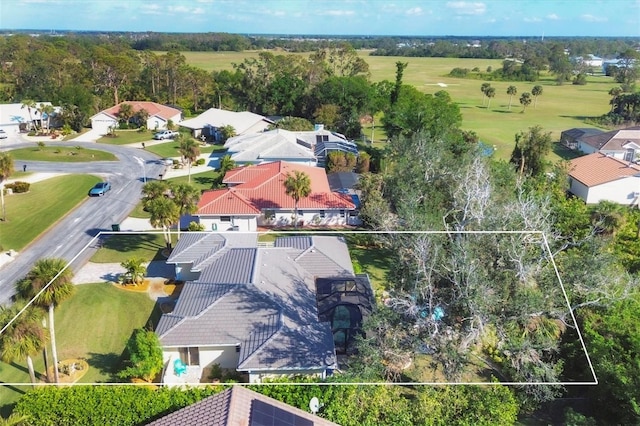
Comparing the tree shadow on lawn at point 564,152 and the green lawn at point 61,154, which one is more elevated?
the green lawn at point 61,154

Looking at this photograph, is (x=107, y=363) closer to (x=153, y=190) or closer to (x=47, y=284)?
(x=47, y=284)

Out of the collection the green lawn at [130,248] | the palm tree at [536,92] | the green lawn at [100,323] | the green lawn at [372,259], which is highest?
the palm tree at [536,92]

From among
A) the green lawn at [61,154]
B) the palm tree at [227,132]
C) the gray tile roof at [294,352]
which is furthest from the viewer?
the palm tree at [227,132]

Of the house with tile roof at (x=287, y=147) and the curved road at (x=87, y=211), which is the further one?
the house with tile roof at (x=287, y=147)

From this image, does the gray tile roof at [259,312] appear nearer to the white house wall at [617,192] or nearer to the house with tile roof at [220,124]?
the white house wall at [617,192]

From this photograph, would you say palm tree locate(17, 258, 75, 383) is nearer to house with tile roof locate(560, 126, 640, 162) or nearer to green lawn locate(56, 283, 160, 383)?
green lawn locate(56, 283, 160, 383)

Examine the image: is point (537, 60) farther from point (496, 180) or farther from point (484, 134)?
point (496, 180)

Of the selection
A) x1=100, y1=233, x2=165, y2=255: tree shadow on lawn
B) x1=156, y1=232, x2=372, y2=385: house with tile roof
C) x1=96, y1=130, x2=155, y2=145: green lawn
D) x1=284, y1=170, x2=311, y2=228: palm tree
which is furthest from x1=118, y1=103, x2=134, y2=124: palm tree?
x1=156, y1=232, x2=372, y2=385: house with tile roof

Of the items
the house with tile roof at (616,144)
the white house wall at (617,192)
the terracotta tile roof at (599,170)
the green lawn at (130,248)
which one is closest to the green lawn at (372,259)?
the green lawn at (130,248)
